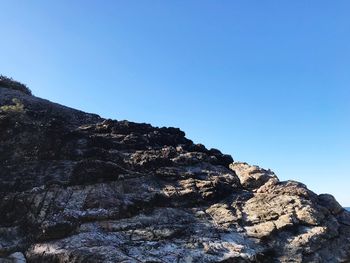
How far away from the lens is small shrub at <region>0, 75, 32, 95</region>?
1989 inches

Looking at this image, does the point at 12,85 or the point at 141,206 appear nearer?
the point at 141,206

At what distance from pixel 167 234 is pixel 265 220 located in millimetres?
6695

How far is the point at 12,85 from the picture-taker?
169ft

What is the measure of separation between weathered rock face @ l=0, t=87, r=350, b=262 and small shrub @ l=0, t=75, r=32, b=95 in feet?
55.3

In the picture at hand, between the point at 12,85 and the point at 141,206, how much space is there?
33495 millimetres

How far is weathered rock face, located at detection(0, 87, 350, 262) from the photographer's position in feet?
71.4

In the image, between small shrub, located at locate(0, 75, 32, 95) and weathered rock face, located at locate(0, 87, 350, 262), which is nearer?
weathered rock face, located at locate(0, 87, 350, 262)

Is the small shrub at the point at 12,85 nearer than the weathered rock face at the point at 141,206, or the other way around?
the weathered rock face at the point at 141,206

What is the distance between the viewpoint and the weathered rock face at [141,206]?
2175 centimetres

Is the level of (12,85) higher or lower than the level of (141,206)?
higher

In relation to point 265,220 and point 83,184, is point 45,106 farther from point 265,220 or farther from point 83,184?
point 265,220

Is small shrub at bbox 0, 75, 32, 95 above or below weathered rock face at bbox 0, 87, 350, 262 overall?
above

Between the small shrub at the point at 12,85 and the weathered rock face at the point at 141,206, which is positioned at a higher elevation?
the small shrub at the point at 12,85

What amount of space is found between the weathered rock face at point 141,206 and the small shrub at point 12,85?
55.3 feet
